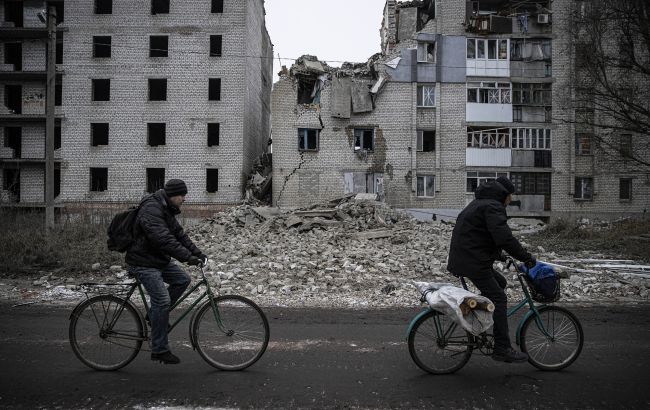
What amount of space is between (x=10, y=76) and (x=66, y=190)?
9451 millimetres

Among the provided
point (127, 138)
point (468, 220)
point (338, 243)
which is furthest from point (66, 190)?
point (468, 220)

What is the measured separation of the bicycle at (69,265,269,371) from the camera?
490cm

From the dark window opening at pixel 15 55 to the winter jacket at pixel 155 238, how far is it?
36.2 m

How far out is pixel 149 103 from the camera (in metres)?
31.2

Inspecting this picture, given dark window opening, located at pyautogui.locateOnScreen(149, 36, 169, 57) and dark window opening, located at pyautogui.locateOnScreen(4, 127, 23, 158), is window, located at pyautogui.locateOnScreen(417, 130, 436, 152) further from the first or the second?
dark window opening, located at pyautogui.locateOnScreen(4, 127, 23, 158)

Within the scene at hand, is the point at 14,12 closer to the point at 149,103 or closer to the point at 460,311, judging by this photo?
the point at 149,103

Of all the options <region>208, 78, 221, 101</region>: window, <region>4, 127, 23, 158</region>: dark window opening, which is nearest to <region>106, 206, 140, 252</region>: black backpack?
<region>208, 78, 221, 101</region>: window

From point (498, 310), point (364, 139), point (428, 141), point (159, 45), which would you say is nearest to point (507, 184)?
point (498, 310)

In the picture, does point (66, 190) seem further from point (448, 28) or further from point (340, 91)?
point (448, 28)

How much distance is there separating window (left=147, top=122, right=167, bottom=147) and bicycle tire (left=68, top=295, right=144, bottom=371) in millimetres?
28888

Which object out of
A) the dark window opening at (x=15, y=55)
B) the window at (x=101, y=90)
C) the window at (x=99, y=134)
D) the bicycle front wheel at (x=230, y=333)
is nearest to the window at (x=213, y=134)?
the window at (x=99, y=134)

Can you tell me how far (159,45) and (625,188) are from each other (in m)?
34.0

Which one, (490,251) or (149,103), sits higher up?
(149,103)

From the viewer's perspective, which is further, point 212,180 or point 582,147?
point 582,147
